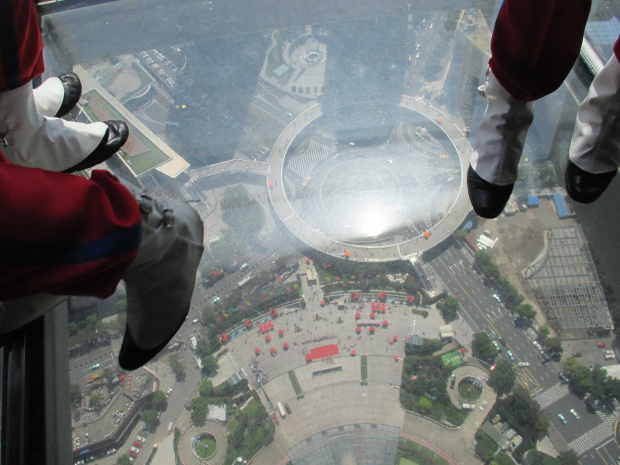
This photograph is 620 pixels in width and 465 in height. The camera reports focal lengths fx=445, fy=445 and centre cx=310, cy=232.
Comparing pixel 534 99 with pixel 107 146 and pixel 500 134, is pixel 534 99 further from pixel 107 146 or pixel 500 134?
pixel 107 146

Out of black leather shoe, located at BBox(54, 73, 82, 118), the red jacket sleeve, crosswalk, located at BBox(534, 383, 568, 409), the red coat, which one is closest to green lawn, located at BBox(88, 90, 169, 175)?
black leather shoe, located at BBox(54, 73, 82, 118)

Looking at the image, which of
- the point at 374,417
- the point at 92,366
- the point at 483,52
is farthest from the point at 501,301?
the point at 92,366

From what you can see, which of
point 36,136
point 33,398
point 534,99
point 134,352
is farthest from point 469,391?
point 36,136

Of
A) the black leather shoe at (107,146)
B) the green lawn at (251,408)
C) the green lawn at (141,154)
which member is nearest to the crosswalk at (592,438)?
the green lawn at (251,408)

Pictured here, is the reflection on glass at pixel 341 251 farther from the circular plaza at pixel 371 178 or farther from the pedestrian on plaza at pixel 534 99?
the pedestrian on plaza at pixel 534 99

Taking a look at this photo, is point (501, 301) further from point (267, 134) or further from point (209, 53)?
point (209, 53)

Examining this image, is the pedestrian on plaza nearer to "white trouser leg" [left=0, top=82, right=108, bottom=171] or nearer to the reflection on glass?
the reflection on glass
